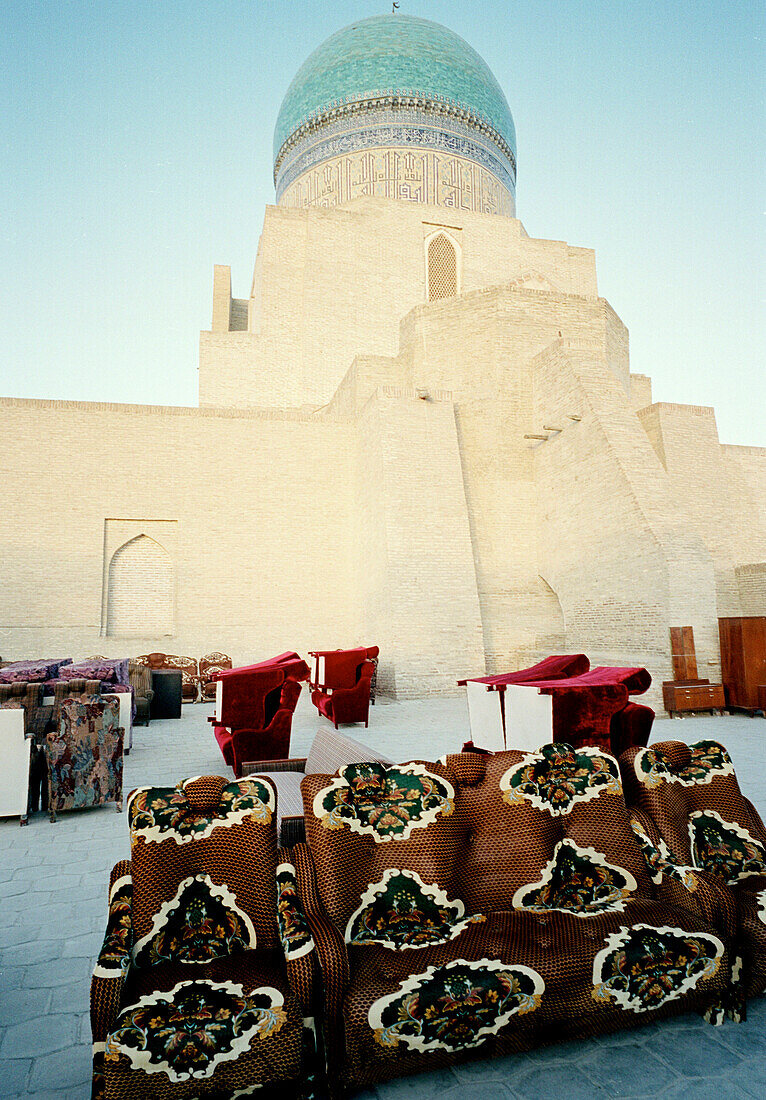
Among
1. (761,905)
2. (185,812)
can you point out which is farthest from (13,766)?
(761,905)

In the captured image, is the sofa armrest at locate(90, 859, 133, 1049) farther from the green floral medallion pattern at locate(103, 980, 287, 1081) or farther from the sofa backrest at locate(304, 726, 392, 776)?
the sofa backrest at locate(304, 726, 392, 776)

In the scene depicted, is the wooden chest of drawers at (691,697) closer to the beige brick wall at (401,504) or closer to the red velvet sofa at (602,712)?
the beige brick wall at (401,504)

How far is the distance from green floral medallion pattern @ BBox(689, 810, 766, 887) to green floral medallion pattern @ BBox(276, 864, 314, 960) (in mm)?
1355

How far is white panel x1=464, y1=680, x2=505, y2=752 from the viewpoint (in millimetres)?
5270

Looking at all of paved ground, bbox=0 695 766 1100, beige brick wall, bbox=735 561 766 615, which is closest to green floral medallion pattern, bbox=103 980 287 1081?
paved ground, bbox=0 695 766 1100

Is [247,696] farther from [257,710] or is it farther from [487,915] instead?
[487,915]

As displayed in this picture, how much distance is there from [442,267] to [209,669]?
42.4 ft

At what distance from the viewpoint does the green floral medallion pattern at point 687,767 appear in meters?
2.46

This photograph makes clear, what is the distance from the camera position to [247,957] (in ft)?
5.95

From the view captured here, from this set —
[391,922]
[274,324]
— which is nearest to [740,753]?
[391,922]

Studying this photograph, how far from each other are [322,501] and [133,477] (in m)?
3.60

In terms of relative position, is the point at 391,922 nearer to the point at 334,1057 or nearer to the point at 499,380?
the point at 334,1057

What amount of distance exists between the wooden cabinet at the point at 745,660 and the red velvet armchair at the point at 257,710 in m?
5.59

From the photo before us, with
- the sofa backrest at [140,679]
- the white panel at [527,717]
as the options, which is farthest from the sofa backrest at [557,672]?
the sofa backrest at [140,679]
